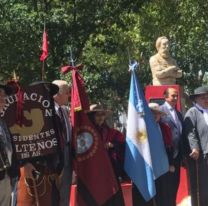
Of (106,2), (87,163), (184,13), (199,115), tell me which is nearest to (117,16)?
(106,2)

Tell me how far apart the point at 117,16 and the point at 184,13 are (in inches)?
111

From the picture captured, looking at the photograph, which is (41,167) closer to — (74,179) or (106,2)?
(74,179)

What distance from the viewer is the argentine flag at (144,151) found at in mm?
8062

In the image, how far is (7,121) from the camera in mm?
6828

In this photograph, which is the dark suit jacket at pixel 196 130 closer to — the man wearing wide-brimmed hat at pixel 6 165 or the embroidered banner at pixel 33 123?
the embroidered banner at pixel 33 123

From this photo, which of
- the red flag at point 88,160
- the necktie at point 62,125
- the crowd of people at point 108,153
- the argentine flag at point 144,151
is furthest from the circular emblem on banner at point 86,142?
the argentine flag at point 144,151

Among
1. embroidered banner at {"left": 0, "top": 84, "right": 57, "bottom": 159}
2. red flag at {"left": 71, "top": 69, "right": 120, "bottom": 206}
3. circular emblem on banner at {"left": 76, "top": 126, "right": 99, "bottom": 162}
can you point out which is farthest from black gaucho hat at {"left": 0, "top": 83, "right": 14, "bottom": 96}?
circular emblem on banner at {"left": 76, "top": 126, "right": 99, "bottom": 162}

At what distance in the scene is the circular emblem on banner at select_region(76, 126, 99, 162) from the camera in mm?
7391

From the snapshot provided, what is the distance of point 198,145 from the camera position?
28.1 feet

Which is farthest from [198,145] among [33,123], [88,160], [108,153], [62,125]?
[33,123]

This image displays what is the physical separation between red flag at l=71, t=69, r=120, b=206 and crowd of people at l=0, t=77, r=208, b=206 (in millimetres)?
120

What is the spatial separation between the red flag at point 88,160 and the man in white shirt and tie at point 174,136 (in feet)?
3.63

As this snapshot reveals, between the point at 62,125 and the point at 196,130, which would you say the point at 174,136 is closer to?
the point at 196,130

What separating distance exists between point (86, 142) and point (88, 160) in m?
0.22
